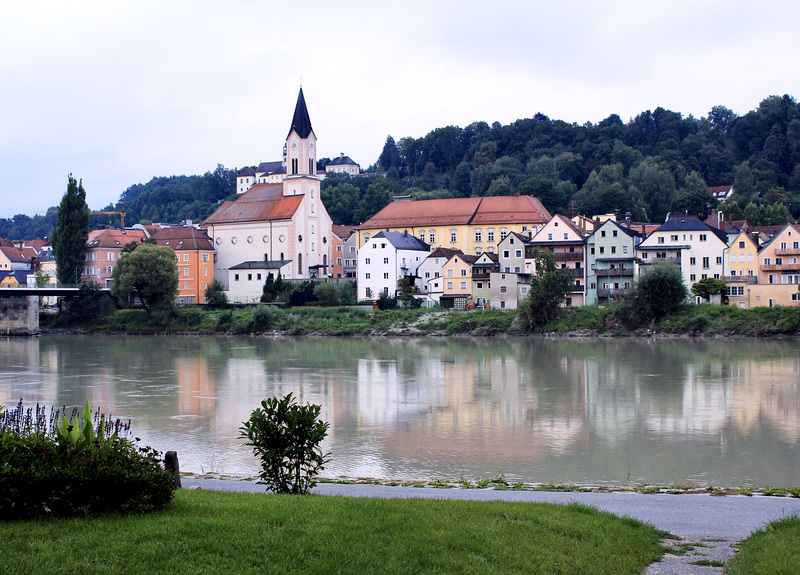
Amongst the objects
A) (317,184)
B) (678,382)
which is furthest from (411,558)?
(317,184)

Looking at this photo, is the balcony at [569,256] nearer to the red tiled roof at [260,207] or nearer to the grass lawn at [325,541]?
the red tiled roof at [260,207]

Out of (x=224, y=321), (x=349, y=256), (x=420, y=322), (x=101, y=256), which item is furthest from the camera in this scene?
(x=349, y=256)

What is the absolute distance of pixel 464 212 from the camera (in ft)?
261

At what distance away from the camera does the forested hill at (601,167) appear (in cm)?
9369

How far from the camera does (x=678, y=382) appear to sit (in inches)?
1088

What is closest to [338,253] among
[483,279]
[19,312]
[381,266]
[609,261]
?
[381,266]

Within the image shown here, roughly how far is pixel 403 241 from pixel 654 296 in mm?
25548

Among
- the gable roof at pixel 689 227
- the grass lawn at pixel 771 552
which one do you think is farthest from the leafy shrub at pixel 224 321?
the grass lawn at pixel 771 552

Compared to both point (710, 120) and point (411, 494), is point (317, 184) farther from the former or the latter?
point (710, 120)

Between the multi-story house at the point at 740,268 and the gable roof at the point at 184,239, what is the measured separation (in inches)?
1895

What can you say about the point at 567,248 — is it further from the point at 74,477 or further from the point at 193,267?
the point at 74,477

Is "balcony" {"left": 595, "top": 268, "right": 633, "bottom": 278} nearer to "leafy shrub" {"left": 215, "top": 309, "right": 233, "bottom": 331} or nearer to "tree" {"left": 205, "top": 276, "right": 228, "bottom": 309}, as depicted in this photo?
"leafy shrub" {"left": 215, "top": 309, "right": 233, "bottom": 331}

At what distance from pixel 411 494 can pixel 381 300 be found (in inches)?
2136

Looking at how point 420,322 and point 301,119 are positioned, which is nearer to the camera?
point 420,322
